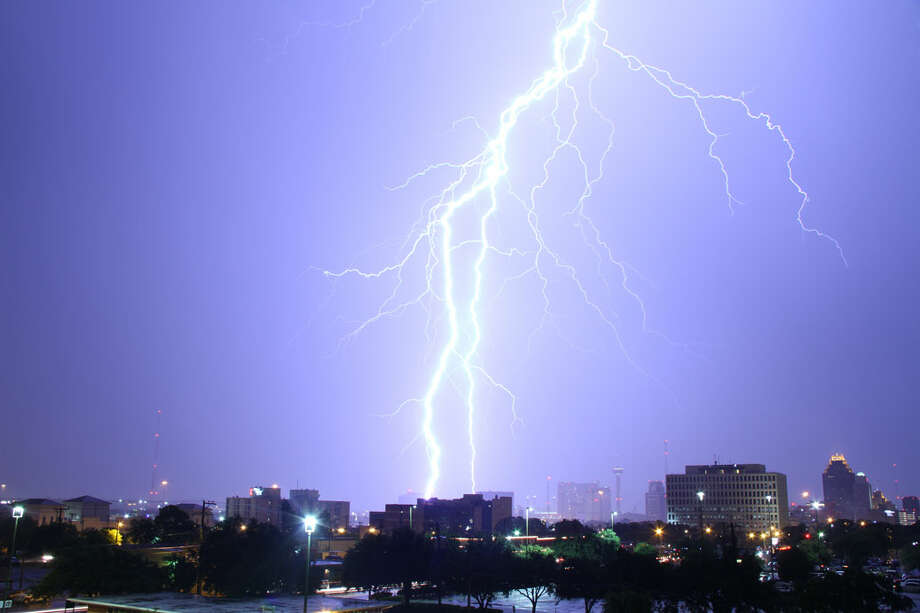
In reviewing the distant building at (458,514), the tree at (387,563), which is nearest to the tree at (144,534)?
the distant building at (458,514)

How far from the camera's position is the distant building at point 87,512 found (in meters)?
87.1

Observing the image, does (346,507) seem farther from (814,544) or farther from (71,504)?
(814,544)

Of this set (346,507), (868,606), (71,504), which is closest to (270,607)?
(868,606)

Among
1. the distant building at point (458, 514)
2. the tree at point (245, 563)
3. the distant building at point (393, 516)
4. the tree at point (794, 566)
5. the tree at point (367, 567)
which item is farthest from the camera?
the distant building at point (458, 514)

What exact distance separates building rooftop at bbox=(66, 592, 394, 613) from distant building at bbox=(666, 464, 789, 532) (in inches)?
3822

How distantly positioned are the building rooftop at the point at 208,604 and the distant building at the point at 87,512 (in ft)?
231

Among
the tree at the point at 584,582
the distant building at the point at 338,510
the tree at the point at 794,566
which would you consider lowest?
the distant building at the point at 338,510

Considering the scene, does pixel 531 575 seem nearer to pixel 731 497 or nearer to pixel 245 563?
pixel 245 563

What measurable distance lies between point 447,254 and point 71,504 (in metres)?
67.6

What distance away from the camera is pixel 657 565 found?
26.8 metres

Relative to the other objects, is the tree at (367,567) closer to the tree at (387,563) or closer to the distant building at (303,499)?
the tree at (387,563)

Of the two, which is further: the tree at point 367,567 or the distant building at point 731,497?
the distant building at point 731,497

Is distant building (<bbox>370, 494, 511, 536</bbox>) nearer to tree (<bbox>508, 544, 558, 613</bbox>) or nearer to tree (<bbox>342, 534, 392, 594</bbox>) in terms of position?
tree (<bbox>342, 534, 392, 594</bbox>)

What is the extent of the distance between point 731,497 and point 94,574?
4192 inches
